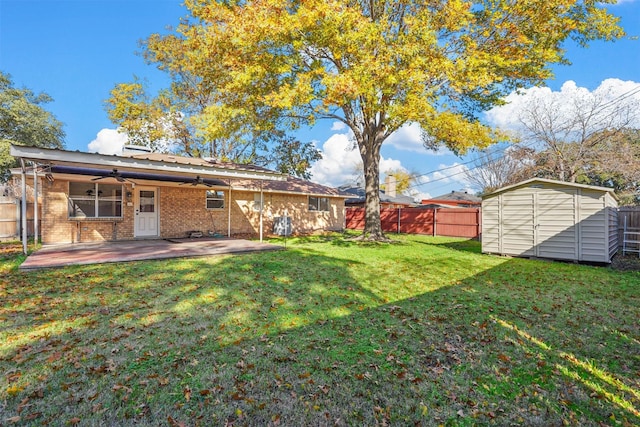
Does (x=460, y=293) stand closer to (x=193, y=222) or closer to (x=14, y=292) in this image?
(x=14, y=292)

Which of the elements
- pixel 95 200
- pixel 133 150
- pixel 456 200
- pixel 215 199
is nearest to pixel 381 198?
pixel 456 200

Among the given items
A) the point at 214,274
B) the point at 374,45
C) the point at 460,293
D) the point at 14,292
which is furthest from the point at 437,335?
the point at 374,45

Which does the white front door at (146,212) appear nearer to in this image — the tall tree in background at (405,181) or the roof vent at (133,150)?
the roof vent at (133,150)

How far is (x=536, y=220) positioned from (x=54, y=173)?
51.7 feet

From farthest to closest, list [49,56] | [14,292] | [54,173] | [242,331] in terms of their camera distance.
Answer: [49,56] < [54,173] < [14,292] < [242,331]

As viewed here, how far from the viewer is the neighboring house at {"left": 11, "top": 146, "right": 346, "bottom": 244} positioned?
29.5 feet

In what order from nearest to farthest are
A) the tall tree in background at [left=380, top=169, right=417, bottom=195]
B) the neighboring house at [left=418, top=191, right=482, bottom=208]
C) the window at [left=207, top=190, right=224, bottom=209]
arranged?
the window at [left=207, top=190, right=224, bottom=209] < the neighboring house at [left=418, top=191, right=482, bottom=208] < the tall tree in background at [left=380, top=169, right=417, bottom=195]

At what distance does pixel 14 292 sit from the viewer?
5145 millimetres

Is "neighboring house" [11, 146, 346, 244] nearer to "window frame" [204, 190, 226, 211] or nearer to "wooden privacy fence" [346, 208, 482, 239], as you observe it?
"window frame" [204, 190, 226, 211]

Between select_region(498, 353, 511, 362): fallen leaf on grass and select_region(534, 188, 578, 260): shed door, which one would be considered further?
select_region(534, 188, 578, 260): shed door

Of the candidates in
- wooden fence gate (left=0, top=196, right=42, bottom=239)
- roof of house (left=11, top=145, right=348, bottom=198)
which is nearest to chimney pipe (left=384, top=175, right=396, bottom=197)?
roof of house (left=11, top=145, right=348, bottom=198)

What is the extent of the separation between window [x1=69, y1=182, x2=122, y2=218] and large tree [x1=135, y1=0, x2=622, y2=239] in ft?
14.4

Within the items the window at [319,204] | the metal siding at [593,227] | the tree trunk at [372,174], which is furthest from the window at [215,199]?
the metal siding at [593,227]

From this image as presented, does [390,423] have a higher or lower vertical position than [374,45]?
lower
